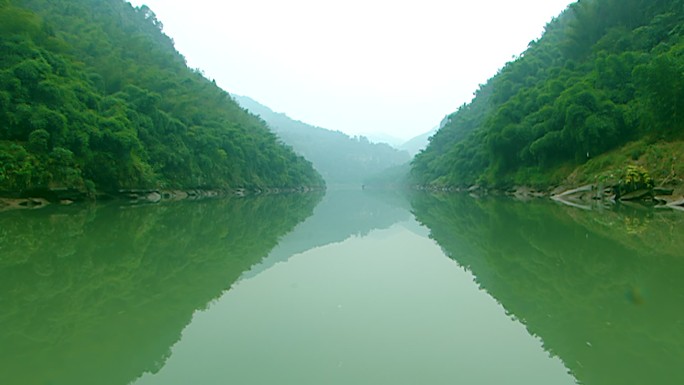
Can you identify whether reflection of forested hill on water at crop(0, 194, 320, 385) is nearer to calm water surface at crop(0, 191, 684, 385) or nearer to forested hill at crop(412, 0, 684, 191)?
calm water surface at crop(0, 191, 684, 385)

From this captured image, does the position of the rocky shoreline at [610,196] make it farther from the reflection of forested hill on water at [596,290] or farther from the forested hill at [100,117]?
the forested hill at [100,117]

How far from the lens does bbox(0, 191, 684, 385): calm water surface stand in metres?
2.96

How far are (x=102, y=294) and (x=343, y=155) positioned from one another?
167 meters

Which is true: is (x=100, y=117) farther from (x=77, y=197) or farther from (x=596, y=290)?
(x=596, y=290)

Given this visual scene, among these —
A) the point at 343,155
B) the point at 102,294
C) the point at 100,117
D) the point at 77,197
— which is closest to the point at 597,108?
the point at 100,117

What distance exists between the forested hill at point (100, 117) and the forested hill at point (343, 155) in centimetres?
9295

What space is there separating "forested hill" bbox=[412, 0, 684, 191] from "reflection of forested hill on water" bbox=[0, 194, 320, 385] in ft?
60.5

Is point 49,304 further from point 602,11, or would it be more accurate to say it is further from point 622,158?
point 602,11

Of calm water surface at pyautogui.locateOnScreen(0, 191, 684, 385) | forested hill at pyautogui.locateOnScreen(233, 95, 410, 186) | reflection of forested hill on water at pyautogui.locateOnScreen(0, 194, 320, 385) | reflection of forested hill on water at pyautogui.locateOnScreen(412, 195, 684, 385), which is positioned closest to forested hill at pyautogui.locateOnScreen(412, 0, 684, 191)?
reflection of forested hill on water at pyautogui.locateOnScreen(412, 195, 684, 385)

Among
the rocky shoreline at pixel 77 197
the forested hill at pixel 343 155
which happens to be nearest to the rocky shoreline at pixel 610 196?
the rocky shoreline at pixel 77 197

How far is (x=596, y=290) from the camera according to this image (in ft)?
15.8

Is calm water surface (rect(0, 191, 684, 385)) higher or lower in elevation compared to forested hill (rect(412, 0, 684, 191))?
lower

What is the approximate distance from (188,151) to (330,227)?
920 inches

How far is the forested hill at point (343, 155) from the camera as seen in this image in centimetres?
15829
